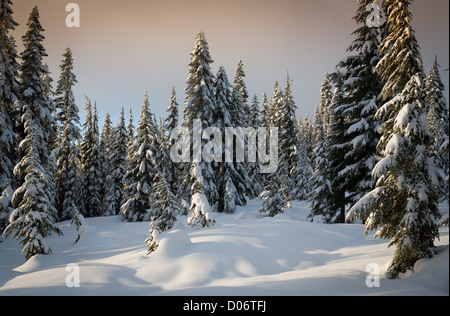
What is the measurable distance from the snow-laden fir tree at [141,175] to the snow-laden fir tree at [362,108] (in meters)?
20.1

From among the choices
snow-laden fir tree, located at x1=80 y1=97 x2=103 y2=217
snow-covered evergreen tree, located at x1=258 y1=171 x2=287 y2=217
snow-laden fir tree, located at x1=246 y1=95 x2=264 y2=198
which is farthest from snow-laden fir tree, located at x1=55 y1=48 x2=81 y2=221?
snow-laden fir tree, located at x1=246 y1=95 x2=264 y2=198

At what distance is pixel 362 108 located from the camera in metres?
14.4

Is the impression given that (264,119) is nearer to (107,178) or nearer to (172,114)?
(172,114)

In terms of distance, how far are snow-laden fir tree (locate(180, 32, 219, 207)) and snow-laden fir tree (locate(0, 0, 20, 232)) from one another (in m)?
13.2

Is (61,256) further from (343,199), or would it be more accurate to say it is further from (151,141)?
(343,199)

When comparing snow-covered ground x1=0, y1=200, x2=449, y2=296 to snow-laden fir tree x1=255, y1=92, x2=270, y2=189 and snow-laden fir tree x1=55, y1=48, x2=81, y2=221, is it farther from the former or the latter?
snow-laden fir tree x1=255, y1=92, x2=270, y2=189

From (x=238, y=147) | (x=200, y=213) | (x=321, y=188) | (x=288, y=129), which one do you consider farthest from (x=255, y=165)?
(x=200, y=213)

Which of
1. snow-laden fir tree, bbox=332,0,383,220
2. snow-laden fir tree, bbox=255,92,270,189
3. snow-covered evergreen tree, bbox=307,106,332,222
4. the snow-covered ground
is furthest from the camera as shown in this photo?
snow-laden fir tree, bbox=255,92,270,189

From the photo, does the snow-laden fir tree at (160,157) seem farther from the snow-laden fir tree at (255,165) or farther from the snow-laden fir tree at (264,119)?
the snow-laden fir tree at (264,119)

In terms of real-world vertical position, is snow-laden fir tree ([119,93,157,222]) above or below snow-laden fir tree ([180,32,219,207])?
below

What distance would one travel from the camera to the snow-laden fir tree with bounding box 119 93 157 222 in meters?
25.2

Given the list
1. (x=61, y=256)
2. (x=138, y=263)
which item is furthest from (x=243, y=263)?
(x=61, y=256)

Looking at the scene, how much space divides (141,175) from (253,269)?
834 inches
